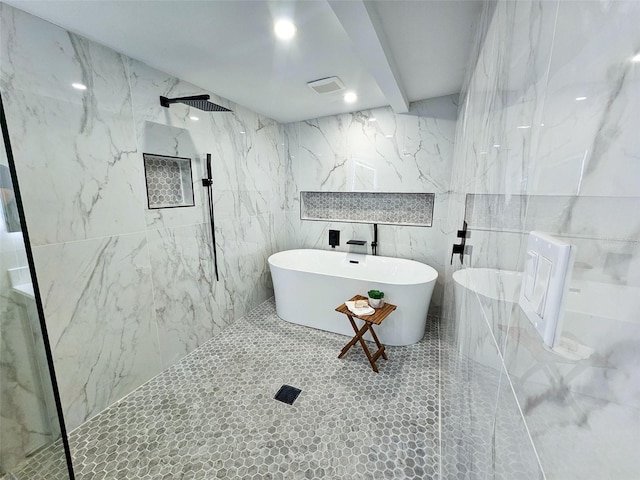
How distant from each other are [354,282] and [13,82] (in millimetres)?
2730

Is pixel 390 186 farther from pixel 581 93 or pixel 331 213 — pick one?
pixel 581 93

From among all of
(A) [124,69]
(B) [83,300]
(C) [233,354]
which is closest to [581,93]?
(B) [83,300]

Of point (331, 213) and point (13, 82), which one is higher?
point (13, 82)

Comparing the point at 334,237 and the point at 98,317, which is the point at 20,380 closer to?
the point at 98,317

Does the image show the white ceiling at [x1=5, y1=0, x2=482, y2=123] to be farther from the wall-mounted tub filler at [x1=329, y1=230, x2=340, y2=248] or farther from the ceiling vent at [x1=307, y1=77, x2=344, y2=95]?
the wall-mounted tub filler at [x1=329, y1=230, x2=340, y2=248]

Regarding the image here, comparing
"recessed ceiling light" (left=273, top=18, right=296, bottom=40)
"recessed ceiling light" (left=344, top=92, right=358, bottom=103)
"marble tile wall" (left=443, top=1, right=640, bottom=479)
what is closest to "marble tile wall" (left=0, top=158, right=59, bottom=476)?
"recessed ceiling light" (left=273, top=18, right=296, bottom=40)

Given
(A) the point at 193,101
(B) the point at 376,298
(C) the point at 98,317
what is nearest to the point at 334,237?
(B) the point at 376,298

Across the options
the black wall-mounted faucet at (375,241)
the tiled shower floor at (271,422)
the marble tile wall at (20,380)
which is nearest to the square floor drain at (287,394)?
the tiled shower floor at (271,422)

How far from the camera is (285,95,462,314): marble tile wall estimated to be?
10.0ft

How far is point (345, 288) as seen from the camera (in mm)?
2779

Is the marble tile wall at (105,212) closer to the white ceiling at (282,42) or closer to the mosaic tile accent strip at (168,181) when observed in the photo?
the mosaic tile accent strip at (168,181)

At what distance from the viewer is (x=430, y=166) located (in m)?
3.11

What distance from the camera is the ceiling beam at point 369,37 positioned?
1.27 m

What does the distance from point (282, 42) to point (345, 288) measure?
7.14 feet
